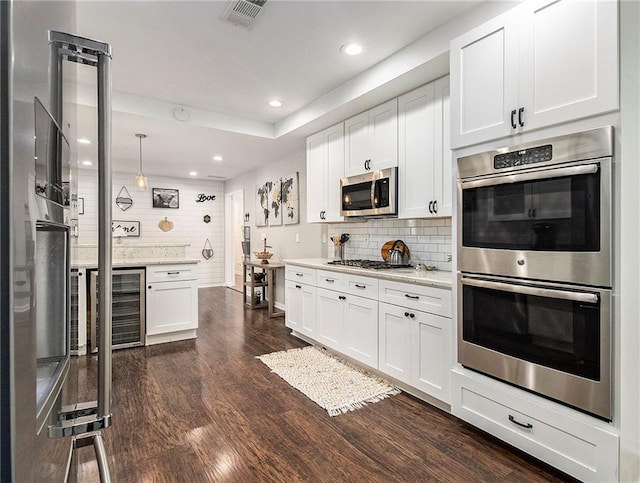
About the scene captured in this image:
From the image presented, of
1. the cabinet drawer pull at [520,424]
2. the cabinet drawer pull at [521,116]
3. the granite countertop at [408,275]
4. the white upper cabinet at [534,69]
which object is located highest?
the white upper cabinet at [534,69]

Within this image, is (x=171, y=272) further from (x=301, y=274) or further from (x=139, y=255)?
(x=301, y=274)

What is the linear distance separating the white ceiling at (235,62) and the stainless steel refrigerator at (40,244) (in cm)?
101

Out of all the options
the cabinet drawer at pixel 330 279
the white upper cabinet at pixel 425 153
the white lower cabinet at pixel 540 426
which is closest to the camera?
the white lower cabinet at pixel 540 426

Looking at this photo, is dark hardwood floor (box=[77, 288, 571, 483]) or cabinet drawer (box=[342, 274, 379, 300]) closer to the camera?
dark hardwood floor (box=[77, 288, 571, 483])

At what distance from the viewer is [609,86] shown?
5.15 ft


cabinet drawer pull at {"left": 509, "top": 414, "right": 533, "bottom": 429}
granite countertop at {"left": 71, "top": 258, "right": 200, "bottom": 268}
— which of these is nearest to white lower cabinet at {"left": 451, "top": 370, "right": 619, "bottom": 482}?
cabinet drawer pull at {"left": 509, "top": 414, "right": 533, "bottom": 429}

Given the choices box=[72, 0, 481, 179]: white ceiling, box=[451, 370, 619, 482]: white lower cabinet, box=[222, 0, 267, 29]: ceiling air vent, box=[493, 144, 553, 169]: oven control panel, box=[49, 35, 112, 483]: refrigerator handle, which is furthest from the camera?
box=[72, 0, 481, 179]: white ceiling

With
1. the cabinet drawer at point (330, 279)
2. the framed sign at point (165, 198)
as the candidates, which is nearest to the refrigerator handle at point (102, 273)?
the cabinet drawer at point (330, 279)

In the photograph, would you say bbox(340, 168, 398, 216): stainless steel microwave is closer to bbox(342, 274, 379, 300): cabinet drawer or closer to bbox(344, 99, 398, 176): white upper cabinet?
bbox(344, 99, 398, 176): white upper cabinet

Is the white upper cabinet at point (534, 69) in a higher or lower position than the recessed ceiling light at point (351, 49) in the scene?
lower

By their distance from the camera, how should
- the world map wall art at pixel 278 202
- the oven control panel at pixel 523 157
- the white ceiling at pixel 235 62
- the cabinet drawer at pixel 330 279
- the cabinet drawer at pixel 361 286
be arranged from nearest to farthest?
the oven control panel at pixel 523 157 → the white ceiling at pixel 235 62 → the cabinet drawer at pixel 361 286 → the cabinet drawer at pixel 330 279 → the world map wall art at pixel 278 202

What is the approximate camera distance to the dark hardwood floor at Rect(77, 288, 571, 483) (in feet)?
6.02

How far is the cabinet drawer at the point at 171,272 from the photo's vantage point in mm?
3979

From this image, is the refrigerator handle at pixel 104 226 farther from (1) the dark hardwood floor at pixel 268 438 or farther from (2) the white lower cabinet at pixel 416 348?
(2) the white lower cabinet at pixel 416 348
